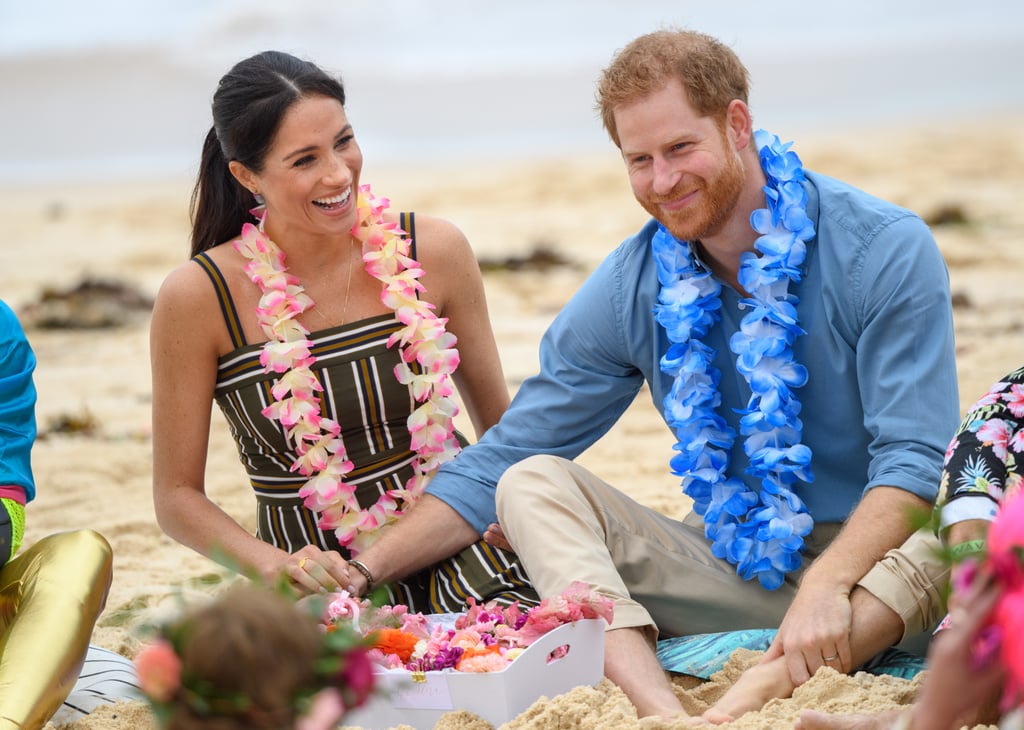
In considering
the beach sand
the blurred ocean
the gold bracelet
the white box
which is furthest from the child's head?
the blurred ocean

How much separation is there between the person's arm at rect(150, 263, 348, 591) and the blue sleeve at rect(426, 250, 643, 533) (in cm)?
65

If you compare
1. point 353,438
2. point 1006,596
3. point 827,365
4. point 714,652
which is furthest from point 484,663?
point 1006,596

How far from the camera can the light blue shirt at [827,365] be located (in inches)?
132

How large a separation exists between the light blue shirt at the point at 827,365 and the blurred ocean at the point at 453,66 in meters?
16.2

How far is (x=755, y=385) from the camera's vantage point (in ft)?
11.6

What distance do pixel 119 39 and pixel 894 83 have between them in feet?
59.6

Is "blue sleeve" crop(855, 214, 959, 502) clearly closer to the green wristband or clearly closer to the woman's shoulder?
the green wristband

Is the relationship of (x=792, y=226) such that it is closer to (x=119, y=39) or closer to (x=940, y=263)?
(x=940, y=263)

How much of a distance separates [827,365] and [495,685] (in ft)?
4.23

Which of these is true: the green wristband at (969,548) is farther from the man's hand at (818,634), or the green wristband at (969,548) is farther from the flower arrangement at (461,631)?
the flower arrangement at (461,631)

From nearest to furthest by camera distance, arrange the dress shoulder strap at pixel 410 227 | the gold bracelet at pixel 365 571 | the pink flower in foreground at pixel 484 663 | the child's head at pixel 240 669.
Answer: the child's head at pixel 240 669
the pink flower in foreground at pixel 484 663
the gold bracelet at pixel 365 571
the dress shoulder strap at pixel 410 227

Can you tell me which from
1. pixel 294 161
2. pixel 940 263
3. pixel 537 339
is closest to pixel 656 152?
pixel 940 263

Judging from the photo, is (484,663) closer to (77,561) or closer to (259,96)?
(77,561)

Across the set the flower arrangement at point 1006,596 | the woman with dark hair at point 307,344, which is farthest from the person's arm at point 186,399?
the flower arrangement at point 1006,596
